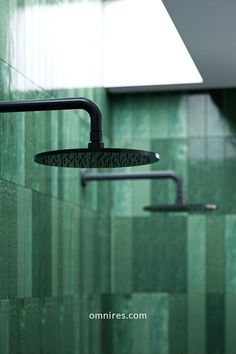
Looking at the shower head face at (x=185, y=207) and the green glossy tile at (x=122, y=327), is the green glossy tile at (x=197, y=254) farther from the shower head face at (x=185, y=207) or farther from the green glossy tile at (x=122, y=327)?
the shower head face at (x=185, y=207)

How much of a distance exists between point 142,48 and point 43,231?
120cm

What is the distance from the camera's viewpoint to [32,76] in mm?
2367

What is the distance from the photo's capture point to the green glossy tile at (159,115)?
3523 millimetres

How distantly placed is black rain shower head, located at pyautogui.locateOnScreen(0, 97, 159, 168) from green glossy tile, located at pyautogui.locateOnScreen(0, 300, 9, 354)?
1.71 ft

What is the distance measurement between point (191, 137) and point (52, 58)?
110 cm

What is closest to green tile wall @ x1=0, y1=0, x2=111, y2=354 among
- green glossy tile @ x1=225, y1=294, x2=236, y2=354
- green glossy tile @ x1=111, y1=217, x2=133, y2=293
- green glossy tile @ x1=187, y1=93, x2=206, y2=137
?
green glossy tile @ x1=111, y1=217, x2=133, y2=293

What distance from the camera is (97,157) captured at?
170cm

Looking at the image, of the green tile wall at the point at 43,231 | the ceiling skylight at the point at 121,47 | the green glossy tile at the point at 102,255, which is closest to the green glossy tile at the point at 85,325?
the green tile wall at the point at 43,231

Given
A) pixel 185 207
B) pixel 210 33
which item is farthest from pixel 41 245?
pixel 210 33

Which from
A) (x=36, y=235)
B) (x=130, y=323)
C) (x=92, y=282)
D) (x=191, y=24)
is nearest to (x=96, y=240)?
(x=92, y=282)

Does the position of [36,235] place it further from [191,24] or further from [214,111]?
[214,111]

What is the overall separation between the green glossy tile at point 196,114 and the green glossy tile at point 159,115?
0.35 ft

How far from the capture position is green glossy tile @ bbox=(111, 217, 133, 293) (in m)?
3.45

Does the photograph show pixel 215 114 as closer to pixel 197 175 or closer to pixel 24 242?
pixel 197 175
